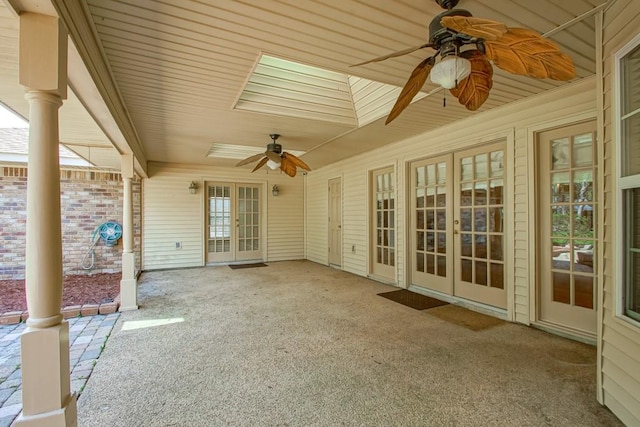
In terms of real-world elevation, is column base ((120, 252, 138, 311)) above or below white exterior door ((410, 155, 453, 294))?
below

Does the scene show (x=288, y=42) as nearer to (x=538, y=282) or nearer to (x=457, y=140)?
(x=457, y=140)

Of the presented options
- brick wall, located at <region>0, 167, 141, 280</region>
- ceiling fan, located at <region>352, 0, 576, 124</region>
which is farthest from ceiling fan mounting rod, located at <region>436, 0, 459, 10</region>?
brick wall, located at <region>0, 167, 141, 280</region>

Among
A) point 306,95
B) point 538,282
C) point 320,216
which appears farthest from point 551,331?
point 320,216

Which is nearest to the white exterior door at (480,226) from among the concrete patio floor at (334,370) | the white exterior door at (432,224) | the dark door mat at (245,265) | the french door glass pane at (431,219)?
the white exterior door at (432,224)

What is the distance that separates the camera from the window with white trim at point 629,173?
1803 millimetres

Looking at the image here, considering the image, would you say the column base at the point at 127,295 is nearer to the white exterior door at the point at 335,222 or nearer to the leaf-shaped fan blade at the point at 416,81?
the leaf-shaped fan blade at the point at 416,81

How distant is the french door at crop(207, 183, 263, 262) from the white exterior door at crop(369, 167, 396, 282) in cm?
341

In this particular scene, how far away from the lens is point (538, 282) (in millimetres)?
3369

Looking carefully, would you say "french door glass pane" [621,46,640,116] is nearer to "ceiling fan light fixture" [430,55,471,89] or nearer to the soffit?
"ceiling fan light fixture" [430,55,471,89]

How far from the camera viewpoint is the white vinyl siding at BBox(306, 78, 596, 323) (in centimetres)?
313

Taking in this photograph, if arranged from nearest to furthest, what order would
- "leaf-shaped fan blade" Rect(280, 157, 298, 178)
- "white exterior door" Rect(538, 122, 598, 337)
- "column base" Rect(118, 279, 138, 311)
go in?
"white exterior door" Rect(538, 122, 598, 337) < "column base" Rect(118, 279, 138, 311) < "leaf-shaped fan blade" Rect(280, 157, 298, 178)

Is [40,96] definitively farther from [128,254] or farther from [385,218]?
[385,218]

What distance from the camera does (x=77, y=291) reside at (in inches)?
197

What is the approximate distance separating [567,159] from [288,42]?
3.03m
